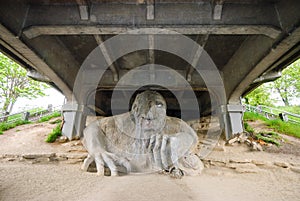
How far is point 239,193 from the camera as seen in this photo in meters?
2.60

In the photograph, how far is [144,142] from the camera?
4008mm

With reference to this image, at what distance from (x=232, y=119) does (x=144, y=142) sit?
12.4 ft

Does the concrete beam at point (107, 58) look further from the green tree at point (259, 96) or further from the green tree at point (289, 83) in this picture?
the green tree at point (289, 83)

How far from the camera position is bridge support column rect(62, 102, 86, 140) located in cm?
598

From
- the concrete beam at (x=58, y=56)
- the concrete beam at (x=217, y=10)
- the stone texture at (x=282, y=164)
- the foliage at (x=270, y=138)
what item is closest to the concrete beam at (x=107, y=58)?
the concrete beam at (x=58, y=56)

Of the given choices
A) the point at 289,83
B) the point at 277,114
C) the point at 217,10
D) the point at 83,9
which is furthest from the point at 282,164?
the point at 289,83

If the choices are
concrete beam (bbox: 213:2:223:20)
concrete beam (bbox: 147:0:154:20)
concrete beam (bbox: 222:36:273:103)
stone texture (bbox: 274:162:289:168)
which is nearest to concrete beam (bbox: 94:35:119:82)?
concrete beam (bbox: 147:0:154:20)

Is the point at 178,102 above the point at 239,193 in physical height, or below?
above

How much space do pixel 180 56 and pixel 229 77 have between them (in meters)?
1.96

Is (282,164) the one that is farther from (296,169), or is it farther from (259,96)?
(259,96)

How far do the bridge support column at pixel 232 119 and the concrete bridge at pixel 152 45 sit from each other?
0.12 ft

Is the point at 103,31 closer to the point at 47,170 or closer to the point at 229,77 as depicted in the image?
the point at 47,170

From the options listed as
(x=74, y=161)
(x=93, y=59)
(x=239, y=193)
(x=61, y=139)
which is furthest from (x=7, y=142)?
(x=239, y=193)

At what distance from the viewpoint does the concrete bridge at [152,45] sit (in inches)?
121
